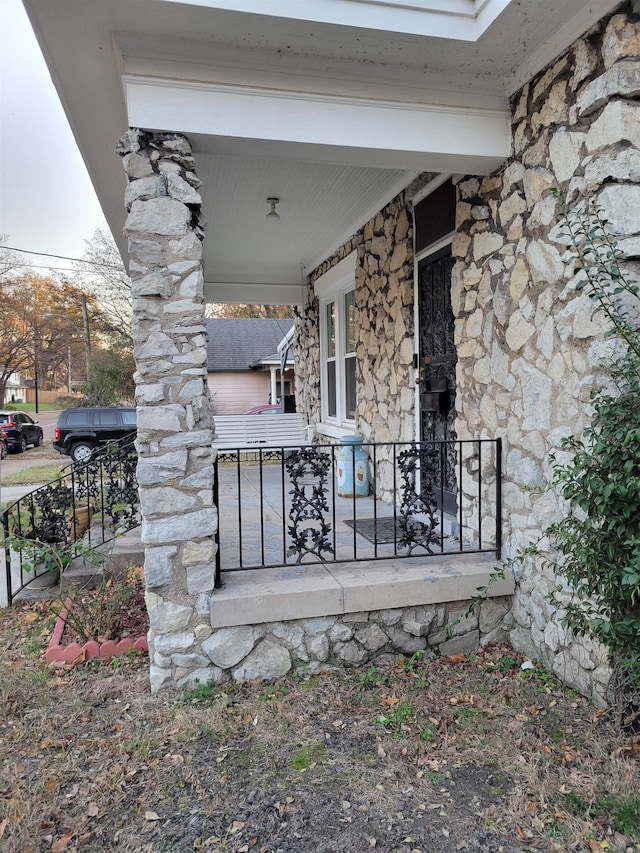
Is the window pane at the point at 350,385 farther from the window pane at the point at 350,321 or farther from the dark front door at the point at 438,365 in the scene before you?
the dark front door at the point at 438,365

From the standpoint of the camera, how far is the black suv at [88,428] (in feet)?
41.4

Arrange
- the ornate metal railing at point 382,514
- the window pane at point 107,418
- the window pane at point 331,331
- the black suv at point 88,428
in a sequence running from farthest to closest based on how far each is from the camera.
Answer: the window pane at point 107,418, the black suv at point 88,428, the window pane at point 331,331, the ornate metal railing at point 382,514

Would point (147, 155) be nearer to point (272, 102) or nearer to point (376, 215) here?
point (272, 102)

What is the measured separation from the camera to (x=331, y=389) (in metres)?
6.82

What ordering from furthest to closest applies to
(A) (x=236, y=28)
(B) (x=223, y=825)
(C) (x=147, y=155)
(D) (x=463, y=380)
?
(D) (x=463, y=380) < (C) (x=147, y=155) < (A) (x=236, y=28) < (B) (x=223, y=825)

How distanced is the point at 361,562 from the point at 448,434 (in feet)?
3.97

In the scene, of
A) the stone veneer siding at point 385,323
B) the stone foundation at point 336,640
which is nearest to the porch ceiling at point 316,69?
the stone veneer siding at point 385,323

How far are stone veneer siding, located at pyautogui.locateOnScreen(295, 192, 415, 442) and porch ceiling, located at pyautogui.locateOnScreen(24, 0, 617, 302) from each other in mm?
1339

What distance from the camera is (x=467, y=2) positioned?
240 centimetres

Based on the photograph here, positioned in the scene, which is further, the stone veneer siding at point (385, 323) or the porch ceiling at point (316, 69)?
the stone veneer siding at point (385, 323)

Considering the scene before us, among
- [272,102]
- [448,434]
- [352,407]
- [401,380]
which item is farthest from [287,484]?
[272,102]

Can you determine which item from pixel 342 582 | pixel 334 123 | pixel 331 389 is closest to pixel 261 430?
pixel 331 389

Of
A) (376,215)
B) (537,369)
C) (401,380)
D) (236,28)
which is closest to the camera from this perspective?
(236,28)

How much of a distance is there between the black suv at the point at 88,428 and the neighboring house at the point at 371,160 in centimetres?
1032
